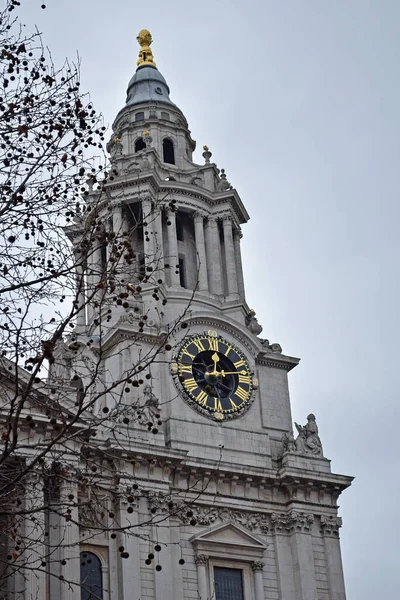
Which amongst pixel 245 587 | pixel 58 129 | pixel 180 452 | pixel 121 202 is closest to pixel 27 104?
pixel 58 129

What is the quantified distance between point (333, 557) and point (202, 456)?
6.22 m

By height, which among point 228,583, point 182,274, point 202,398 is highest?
point 182,274

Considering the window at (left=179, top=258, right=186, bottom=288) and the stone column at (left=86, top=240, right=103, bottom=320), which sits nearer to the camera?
the stone column at (left=86, top=240, right=103, bottom=320)

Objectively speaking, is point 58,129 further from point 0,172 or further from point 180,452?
point 180,452

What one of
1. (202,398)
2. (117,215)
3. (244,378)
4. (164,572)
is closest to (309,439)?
(244,378)

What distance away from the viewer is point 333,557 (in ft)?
141

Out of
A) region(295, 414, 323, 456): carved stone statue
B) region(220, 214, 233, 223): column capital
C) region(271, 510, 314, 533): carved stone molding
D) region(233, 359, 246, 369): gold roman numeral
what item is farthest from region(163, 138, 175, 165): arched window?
region(271, 510, 314, 533): carved stone molding

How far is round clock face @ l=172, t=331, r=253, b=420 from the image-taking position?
44750 millimetres

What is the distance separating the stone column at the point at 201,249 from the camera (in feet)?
163

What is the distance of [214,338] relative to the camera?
46375mm

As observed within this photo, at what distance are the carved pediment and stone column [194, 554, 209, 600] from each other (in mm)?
226

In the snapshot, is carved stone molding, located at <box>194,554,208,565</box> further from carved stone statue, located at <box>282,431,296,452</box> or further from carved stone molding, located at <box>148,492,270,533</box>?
carved stone statue, located at <box>282,431,296,452</box>

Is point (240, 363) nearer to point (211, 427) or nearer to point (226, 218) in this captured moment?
point (211, 427)

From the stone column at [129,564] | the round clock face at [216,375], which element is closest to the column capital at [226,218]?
the round clock face at [216,375]
